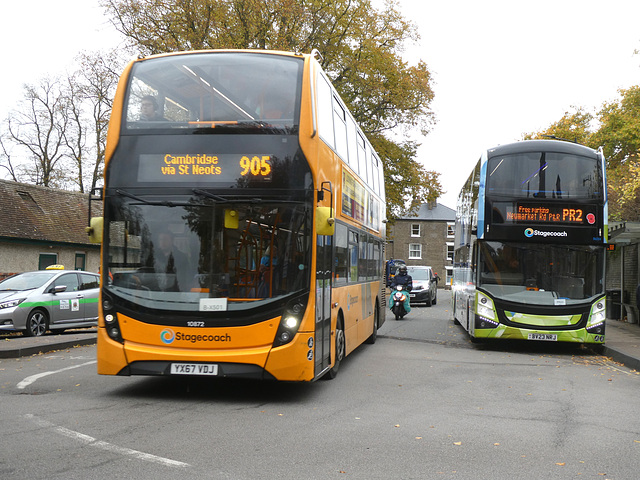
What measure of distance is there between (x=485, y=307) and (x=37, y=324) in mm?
10029

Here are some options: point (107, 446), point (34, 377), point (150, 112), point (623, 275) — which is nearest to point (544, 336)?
point (150, 112)

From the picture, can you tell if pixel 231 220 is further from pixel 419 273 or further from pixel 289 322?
pixel 419 273

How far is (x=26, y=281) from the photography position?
52.4 ft

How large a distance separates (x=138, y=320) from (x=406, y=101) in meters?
26.7

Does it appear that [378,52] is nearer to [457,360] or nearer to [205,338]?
[457,360]

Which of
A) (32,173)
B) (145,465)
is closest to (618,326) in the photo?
(145,465)

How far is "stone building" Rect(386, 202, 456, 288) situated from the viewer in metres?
81.2

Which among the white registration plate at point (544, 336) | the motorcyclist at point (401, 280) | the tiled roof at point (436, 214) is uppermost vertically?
the tiled roof at point (436, 214)

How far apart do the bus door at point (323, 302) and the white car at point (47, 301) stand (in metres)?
8.95

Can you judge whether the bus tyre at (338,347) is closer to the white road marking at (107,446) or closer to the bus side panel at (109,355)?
the bus side panel at (109,355)

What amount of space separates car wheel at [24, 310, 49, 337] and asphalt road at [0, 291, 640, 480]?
3947mm

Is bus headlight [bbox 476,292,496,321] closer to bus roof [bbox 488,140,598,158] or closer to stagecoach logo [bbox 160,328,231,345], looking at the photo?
bus roof [bbox 488,140,598,158]

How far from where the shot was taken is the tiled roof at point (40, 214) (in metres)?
28.1

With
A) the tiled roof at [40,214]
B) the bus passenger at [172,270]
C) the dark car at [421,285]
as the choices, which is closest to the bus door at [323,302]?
the bus passenger at [172,270]
